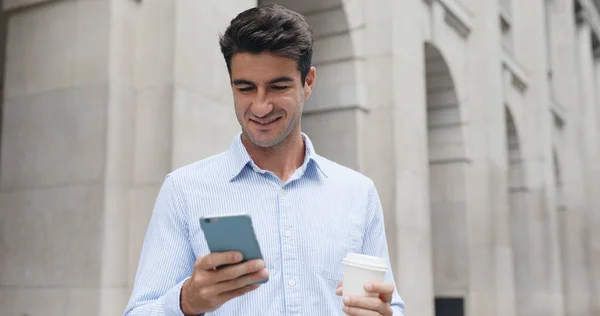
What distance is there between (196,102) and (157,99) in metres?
0.32

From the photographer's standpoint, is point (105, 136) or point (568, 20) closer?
point (105, 136)

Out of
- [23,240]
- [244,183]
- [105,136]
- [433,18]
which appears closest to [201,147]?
[105,136]

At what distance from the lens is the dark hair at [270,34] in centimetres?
205

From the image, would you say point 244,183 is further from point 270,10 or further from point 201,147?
point 201,147

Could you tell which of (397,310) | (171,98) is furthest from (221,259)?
(171,98)

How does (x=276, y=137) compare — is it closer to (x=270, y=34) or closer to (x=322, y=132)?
(x=270, y=34)

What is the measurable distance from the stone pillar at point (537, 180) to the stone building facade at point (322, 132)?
0.17 ft

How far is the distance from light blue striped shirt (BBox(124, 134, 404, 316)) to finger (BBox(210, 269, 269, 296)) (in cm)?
29

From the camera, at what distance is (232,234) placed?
165 cm

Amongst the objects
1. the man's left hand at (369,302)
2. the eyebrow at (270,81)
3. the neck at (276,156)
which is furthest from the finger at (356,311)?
the eyebrow at (270,81)

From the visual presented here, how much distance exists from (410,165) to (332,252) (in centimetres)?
764

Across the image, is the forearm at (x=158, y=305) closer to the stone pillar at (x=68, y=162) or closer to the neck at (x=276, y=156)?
the neck at (x=276, y=156)

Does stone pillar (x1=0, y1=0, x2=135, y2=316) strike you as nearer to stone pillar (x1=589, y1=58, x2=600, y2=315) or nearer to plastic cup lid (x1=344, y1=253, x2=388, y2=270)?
plastic cup lid (x1=344, y1=253, x2=388, y2=270)

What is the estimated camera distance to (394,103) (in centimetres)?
934
